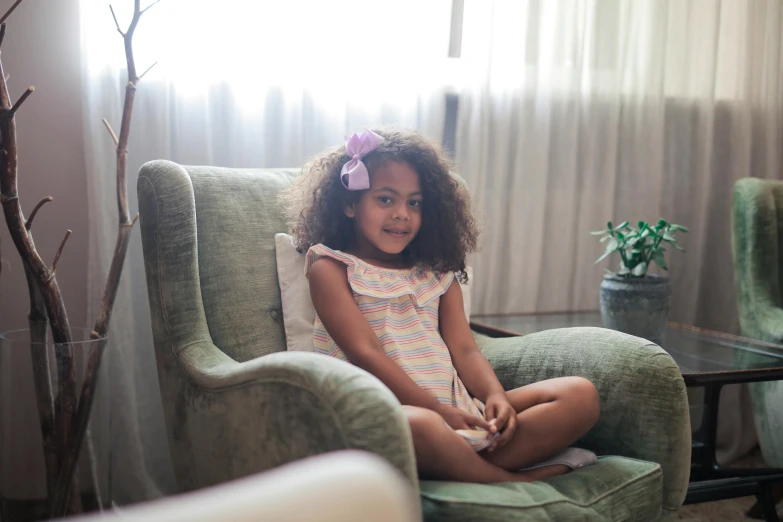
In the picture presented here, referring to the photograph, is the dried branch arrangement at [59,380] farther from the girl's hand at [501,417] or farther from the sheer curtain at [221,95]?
the girl's hand at [501,417]

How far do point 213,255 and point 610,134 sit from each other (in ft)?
4.72

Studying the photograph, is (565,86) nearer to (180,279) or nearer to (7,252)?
(180,279)

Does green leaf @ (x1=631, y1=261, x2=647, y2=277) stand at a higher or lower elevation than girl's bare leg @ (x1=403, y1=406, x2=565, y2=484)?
higher

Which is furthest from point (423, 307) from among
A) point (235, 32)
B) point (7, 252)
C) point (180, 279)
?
point (7, 252)

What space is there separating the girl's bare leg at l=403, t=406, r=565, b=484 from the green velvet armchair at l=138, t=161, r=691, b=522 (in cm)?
4

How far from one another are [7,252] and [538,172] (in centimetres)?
145

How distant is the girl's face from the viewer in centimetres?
147

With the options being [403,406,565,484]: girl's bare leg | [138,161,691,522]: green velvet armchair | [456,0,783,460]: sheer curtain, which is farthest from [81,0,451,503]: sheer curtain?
[403,406,565,484]: girl's bare leg

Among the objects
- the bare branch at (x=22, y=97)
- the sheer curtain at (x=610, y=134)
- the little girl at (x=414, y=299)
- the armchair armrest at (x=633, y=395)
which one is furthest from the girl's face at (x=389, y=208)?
the sheer curtain at (x=610, y=134)

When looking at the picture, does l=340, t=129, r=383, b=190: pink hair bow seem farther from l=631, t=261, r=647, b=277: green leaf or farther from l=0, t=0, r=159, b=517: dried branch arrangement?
l=631, t=261, r=647, b=277: green leaf

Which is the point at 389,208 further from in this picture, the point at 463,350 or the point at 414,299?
the point at 463,350

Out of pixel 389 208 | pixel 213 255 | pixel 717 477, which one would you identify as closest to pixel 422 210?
pixel 389 208

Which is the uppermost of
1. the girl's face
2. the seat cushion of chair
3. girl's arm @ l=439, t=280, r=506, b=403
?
the girl's face

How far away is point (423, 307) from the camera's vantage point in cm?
151
